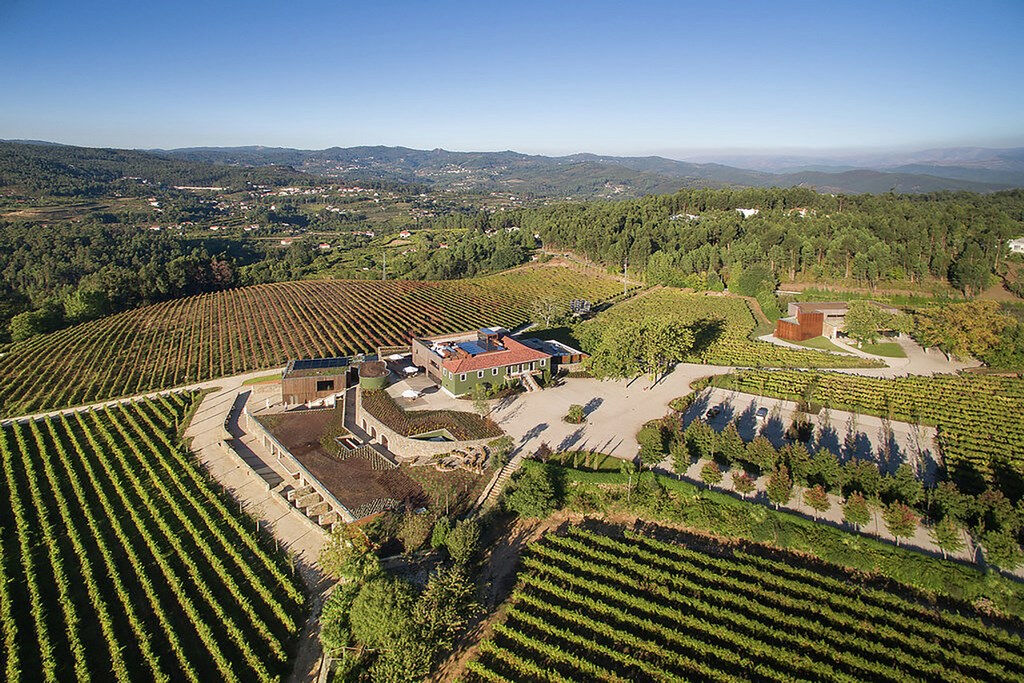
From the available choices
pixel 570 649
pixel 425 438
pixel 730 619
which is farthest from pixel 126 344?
pixel 730 619

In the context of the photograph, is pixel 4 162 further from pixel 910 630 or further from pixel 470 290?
pixel 910 630

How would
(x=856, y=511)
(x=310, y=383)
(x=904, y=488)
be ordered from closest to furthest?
1. (x=856, y=511)
2. (x=904, y=488)
3. (x=310, y=383)

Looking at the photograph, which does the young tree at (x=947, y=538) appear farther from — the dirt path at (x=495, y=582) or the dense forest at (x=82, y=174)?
the dense forest at (x=82, y=174)

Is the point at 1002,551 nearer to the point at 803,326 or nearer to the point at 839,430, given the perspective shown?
the point at 839,430

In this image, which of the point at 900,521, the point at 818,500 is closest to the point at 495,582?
the point at 818,500

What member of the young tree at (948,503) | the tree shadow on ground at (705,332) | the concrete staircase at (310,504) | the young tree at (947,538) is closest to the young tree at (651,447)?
the young tree at (947,538)

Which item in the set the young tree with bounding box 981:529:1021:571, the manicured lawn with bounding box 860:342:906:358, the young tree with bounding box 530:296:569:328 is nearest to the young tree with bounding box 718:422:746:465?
the young tree with bounding box 981:529:1021:571

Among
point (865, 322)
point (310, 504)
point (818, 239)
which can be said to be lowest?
point (310, 504)
